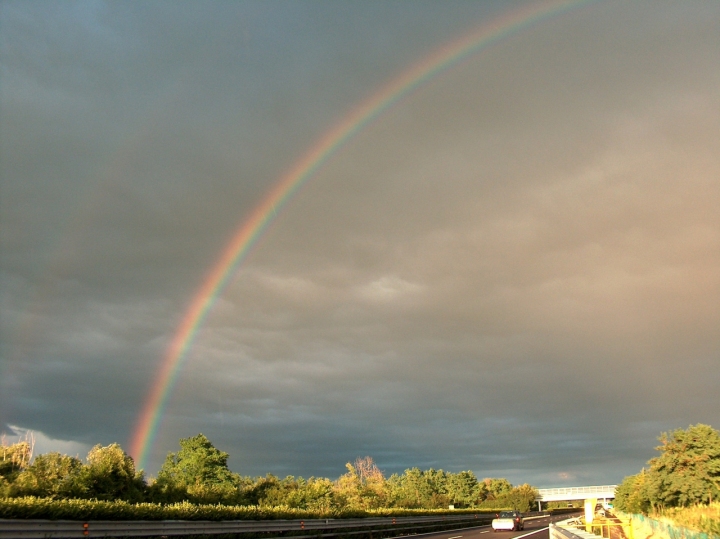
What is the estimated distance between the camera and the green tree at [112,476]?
56625 mm

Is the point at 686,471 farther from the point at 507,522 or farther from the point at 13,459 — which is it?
the point at 13,459

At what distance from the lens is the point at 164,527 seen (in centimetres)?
2027

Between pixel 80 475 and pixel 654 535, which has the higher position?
pixel 80 475

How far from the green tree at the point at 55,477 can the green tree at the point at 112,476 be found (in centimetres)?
79

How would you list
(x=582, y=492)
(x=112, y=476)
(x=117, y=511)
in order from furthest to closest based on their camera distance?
(x=582, y=492), (x=112, y=476), (x=117, y=511)

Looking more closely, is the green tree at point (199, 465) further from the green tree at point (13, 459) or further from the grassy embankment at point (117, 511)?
the grassy embankment at point (117, 511)

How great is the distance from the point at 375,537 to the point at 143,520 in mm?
19429

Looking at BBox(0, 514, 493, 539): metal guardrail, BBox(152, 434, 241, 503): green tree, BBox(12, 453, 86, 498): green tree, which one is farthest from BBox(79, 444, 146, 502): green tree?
BBox(152, 434, 241, 503): green tree

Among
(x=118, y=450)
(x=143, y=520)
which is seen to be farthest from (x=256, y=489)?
(x=143, y=520)

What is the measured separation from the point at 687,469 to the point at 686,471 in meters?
0.14

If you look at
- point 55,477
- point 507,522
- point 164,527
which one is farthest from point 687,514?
point 55,477

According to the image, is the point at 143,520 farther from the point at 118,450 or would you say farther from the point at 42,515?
the point at 118,450

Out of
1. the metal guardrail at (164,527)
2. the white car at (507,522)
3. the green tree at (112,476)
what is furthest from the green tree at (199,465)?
the metal guardrail at (164,527)

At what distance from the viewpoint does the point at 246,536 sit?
24594mm
